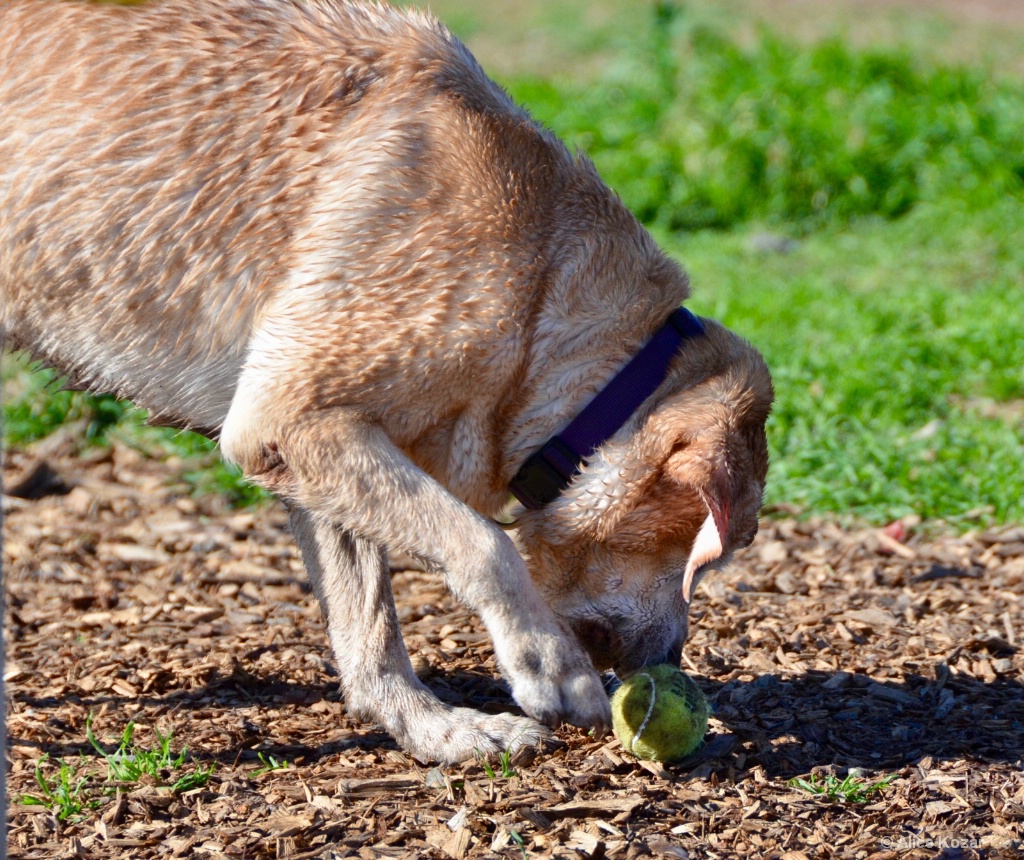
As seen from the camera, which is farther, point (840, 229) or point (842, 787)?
point (840, 229)

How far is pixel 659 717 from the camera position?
352cm

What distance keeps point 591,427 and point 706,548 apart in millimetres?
491

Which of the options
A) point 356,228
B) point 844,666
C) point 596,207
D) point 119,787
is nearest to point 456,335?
point 356,228

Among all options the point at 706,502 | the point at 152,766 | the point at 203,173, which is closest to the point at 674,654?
the point at 706,502

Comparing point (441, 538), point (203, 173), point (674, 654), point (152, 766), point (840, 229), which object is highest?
point (203, 173)

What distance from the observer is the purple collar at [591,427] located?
149 inches

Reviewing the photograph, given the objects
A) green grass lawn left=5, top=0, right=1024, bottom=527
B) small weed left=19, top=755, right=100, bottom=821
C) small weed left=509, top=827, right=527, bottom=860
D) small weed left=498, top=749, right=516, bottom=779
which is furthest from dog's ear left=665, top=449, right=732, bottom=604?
green grass lawn left=5, top=0, right=1024, bottom=527

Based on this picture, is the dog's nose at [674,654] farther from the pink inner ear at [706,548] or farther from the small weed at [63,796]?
the small weed at [63,796]

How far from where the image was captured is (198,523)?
584 centimetres

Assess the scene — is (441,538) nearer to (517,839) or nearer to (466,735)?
(466,735)

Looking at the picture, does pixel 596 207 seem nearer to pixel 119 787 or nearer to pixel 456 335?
pixel 456 335

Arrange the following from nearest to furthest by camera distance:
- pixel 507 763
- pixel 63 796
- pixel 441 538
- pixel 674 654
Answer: pixel 63 796
pixel 441 538
pixel 507 763
pixel 674 654

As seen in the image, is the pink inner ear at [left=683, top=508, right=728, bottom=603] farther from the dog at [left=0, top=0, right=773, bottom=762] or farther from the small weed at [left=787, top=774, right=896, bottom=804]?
the small weed at [left=787, top=774, right=896, bottom=804]

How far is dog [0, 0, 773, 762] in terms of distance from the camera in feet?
11.7
